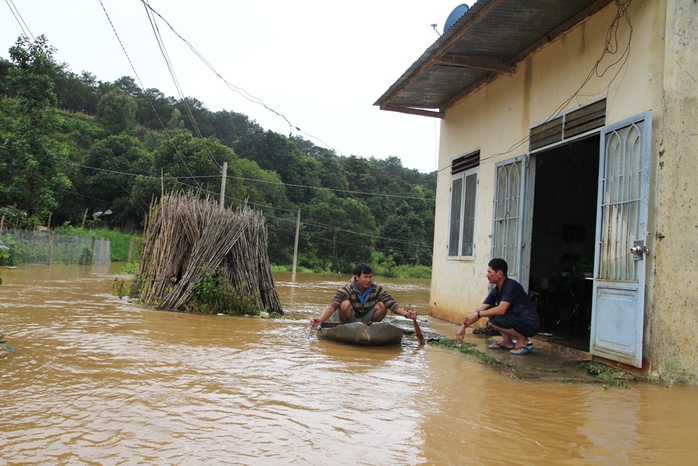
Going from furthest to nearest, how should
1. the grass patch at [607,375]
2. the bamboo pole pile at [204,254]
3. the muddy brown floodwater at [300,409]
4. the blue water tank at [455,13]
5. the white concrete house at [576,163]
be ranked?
1. the blue water tank at [455,13]
2. the bamboo pole pile at [204,254]
3. the white concrete house at [576,163]
4. the grass patch at [607,375]
5. the muddy brown floodwater at [300,409]

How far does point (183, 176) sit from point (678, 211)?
110ft

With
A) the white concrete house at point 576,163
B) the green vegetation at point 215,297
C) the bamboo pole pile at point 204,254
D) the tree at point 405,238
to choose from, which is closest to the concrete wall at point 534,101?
the white concrete house at point 576,163

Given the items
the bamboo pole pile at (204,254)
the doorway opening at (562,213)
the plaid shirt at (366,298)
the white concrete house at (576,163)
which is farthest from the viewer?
the doorway opening at (562,213)

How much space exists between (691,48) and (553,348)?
134 inches

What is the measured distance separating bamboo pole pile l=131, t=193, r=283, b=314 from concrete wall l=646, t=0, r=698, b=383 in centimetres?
587

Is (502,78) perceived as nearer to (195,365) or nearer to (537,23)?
(537,23)

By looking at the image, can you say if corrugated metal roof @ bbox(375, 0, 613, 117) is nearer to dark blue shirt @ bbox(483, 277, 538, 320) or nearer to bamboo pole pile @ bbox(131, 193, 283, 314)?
dark blue shirt @ bbox(483, 277, 538, 320)

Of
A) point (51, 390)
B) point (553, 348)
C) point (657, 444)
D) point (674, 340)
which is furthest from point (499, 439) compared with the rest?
point (553, 348)

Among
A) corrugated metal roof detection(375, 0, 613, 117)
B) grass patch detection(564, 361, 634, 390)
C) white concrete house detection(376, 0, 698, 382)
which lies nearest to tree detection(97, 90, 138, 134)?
corrugated metal roof detection(375, 0, 613, 117)

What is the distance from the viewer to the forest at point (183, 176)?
66.4 ft

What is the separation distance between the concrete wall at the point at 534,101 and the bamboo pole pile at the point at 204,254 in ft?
10.2

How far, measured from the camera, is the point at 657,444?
3170mm

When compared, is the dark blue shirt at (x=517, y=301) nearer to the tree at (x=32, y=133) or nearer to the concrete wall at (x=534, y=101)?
the concrete wall at (x=534, y=101)

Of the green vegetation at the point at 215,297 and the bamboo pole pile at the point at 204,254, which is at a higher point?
A: the bamboo pole pile at the point at 204,254
